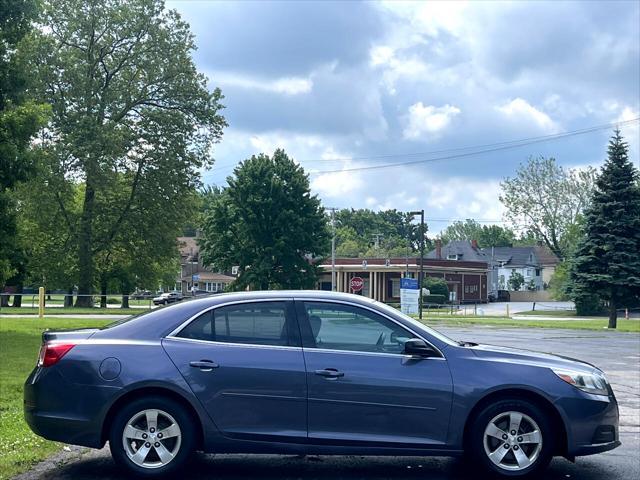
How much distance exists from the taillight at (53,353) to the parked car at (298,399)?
0.4 inches

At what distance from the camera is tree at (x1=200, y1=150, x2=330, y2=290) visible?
187ft

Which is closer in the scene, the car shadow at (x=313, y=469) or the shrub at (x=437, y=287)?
the car shadow at (x=313, y=469)

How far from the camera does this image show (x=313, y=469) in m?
6.39

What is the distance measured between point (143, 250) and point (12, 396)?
38686 mm

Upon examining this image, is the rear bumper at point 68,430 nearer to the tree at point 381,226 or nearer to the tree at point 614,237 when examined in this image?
the tree at point 614,237

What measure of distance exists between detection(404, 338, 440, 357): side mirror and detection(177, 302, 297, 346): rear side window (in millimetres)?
945

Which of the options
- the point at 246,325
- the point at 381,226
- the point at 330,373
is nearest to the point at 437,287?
the point at 246,325

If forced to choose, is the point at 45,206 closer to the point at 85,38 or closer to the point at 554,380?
the point at 85,38

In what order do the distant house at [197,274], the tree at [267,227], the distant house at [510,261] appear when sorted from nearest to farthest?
the tree at [267,227] → the distant house at [197,274] → the distant house at [510,261]

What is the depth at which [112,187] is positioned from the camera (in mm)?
Result: 43781

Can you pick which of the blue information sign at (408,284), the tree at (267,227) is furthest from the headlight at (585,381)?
the tree at (267,227)

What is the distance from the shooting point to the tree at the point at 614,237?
39.7m

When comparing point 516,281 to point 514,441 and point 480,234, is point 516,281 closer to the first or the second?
point 480,234

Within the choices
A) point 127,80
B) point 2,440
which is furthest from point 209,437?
point 127,80
